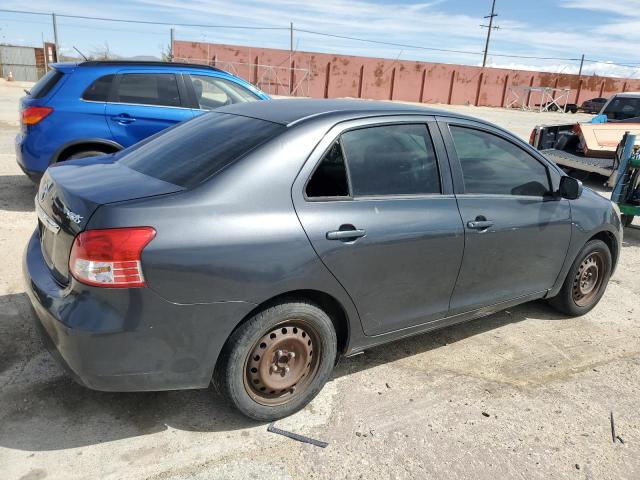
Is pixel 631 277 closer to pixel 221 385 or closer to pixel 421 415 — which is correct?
pixel 421 415

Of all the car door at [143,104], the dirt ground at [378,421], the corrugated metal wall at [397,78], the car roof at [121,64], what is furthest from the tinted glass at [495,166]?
the corrugated metal wall at [397,78]

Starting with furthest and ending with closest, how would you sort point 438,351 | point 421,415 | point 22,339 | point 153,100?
point 153,100 → point 438,351 → point 22,339 → point 421,415

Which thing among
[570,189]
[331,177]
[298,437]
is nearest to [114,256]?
[331,177]

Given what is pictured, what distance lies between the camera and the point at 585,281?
14.7 feet

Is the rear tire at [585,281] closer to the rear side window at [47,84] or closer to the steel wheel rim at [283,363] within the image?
the steel wheel rim at [283,363]

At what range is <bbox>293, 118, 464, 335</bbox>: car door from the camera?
277 cm

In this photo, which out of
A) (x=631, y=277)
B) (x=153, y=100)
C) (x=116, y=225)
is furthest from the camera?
(x=153, y=100)

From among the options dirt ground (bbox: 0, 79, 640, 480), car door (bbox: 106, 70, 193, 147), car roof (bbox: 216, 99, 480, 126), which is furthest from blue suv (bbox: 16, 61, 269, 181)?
car roof (bbox: 216, 99, 480, 126)

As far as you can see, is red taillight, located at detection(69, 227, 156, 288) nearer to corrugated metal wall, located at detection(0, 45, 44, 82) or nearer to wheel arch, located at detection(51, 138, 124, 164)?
wheel arch, located at detection(51, 138, 124, 164)

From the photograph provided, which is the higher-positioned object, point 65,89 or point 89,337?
point 65,89

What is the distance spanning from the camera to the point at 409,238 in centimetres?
305

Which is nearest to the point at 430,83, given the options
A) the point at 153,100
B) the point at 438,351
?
the point at 153,100

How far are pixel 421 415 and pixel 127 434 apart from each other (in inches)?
62.5

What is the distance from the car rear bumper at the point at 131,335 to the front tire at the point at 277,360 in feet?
0.37
